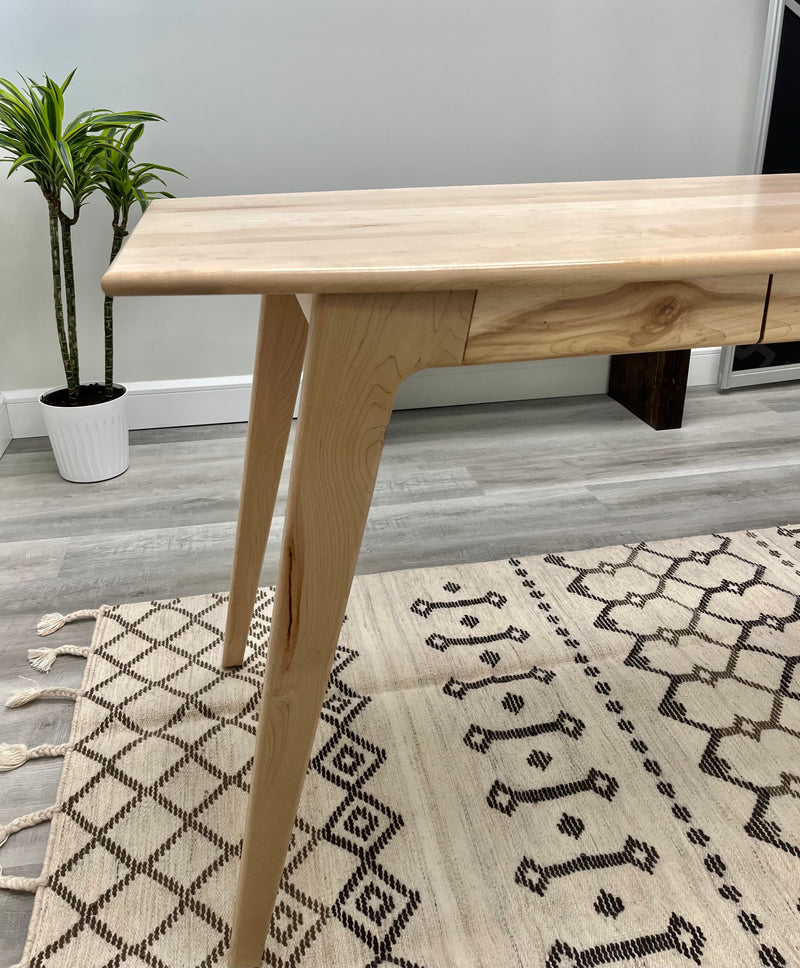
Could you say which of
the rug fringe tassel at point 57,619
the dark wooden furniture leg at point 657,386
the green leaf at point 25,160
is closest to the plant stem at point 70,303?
the green leaf at point 25,160

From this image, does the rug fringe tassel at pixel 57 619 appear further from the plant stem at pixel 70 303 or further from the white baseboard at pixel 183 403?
the white baseboard at pixel 183 403

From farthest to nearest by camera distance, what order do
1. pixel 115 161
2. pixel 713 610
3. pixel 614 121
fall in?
pixel 614 121 < pixel 115 161 < pixel 713 610

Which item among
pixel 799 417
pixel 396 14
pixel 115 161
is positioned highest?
pixel 396 14

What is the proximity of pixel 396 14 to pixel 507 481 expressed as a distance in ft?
3.87

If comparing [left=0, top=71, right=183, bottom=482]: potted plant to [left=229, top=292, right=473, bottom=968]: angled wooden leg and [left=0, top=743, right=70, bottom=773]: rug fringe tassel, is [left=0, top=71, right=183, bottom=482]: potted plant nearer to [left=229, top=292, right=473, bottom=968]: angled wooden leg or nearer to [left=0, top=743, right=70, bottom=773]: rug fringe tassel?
[left=0, top=743, right=70, bottom=773]: rug fringe tassel

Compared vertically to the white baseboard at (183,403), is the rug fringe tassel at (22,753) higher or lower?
lower

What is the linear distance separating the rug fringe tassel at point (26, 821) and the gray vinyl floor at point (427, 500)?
0.30 feet

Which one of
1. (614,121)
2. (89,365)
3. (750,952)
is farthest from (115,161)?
(750,952)

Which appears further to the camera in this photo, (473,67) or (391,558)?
(473,67)

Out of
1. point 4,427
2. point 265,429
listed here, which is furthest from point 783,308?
point 4,427

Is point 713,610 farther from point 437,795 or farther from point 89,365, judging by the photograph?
point 89,365

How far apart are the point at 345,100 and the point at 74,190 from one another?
0.73m

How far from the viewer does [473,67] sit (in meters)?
2.06

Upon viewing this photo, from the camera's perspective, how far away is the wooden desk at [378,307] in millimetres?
648
